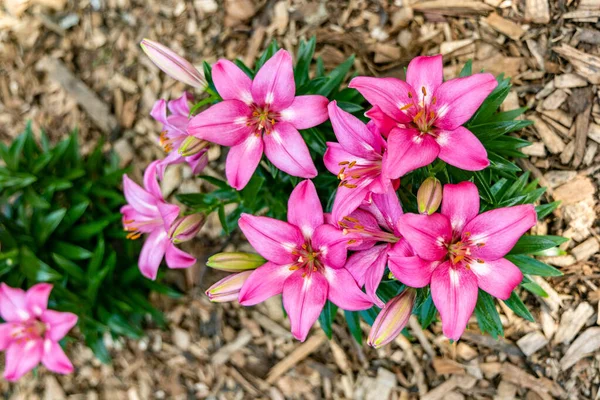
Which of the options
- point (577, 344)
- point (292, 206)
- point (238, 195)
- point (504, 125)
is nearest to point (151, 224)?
point (238, 195)

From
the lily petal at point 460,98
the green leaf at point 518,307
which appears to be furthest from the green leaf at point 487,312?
the lily petal at point 460,98

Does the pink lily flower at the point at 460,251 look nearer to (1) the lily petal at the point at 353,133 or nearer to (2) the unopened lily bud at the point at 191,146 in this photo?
(1) the lily petal at the point at 353,133

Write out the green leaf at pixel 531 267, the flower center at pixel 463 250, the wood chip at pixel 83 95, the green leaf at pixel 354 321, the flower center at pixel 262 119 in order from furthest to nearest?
the wood chip at pixel 83 95
the green leaf at pixel 354 321
the green leaf at pixel 531 267
the flower center at pixel 262 119
the flower center at pixel 463 250

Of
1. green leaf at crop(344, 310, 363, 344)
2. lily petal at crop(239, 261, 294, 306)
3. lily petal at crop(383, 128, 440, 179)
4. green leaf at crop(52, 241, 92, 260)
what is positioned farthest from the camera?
green leaf at crop(52, 241, 92, 260)

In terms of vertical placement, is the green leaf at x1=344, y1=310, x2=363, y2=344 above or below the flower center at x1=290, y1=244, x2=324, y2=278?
below

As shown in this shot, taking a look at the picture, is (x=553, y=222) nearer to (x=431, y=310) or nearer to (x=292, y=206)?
(x=431, y=310)

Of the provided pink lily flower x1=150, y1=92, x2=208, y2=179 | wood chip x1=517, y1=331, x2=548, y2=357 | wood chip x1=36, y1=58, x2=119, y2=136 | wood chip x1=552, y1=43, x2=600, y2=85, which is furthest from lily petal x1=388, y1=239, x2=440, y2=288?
wood chip x1=36, y1=58, x2=119, y2=136

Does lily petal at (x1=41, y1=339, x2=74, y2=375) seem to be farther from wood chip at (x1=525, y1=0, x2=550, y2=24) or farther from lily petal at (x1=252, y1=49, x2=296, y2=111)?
wood chip at (x1=525, y1=0, x2=550, y2=24)
